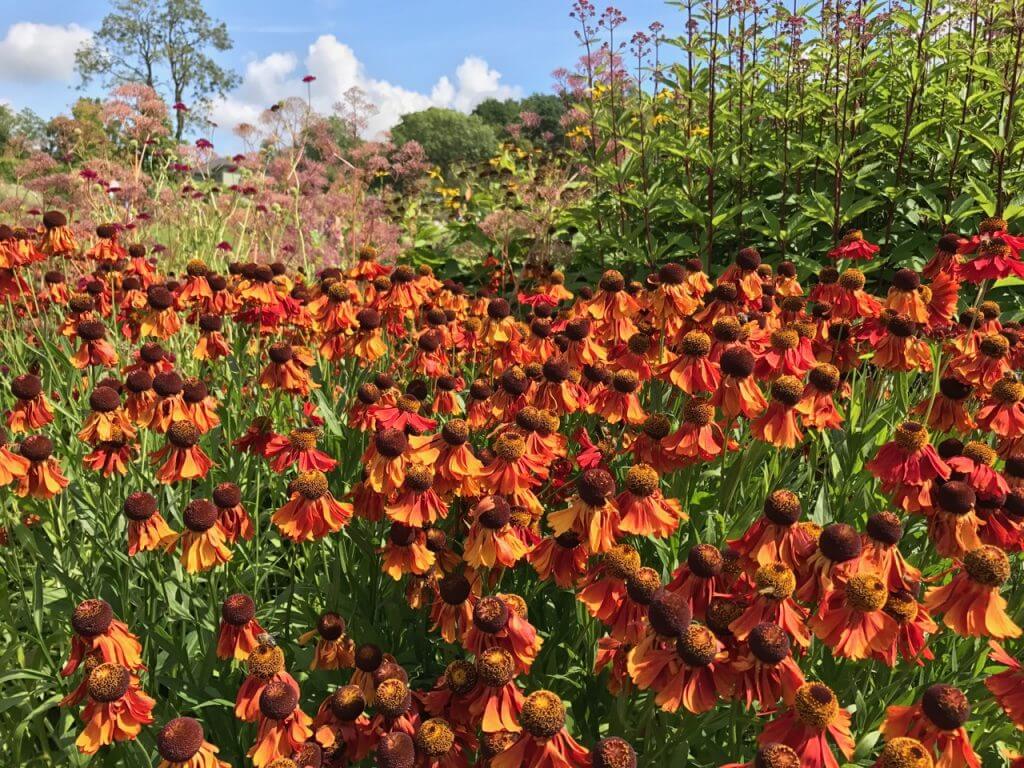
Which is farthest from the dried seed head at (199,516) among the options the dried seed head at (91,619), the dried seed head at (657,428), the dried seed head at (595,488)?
the dried seed head at (657,428)

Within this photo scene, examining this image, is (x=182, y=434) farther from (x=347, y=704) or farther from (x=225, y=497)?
(x=347, y=704)

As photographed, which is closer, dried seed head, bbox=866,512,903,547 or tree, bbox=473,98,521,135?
dried seed head, bbox=866,512,903,547

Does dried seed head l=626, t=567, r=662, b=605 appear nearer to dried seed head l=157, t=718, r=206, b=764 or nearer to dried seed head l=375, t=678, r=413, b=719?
dried seed head l=375, t=678, r=413, b=719

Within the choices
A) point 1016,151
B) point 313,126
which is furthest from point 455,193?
point 1016,151

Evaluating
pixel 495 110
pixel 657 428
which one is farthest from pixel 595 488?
pixel 495 110

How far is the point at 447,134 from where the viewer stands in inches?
1551

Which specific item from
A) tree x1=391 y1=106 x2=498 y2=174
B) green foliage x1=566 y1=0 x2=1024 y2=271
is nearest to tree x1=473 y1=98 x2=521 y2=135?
tree x1=391 y1=106 x2=498 y2=174

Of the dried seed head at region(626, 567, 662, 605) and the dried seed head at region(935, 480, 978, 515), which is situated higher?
the dried seed head at region(935, 480, 978, 515)

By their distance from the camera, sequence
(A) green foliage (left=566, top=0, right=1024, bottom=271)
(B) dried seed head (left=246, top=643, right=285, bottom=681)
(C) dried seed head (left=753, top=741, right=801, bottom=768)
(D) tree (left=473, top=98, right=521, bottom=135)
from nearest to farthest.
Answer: (C) dried seed head (left=753, top=741, right=801, bottom=768) < (B) dried seed head (left=246, top=643, right=285, bottom=681) < (A) green foliage (left=566, top=0, right=1024, bottom=271) < (D) tree (left=473, top=98, right=521, bottom=135)

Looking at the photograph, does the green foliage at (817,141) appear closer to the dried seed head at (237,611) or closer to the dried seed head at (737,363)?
the dried seed head at (737,363)

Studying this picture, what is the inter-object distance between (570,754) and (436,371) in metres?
1.66

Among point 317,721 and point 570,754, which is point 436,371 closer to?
point 317,721

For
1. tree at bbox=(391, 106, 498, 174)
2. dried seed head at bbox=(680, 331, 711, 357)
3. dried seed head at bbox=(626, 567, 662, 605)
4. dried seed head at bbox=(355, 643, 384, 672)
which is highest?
tree at bbox=(391, 106, 498, 174)

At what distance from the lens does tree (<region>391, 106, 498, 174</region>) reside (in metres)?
37.4
